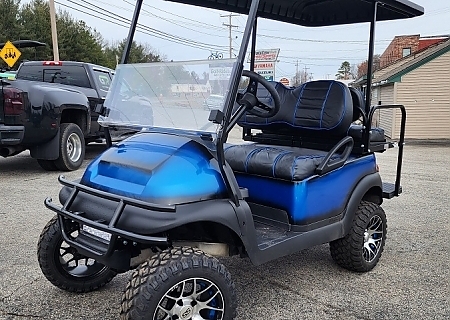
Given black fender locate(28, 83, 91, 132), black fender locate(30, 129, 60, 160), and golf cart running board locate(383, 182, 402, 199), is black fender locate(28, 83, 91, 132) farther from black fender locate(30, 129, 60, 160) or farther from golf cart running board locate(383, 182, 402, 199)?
golf cart running board locate(383, 182, 402, 199)

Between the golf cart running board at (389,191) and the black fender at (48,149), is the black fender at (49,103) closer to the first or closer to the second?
the black fender at (48,149)

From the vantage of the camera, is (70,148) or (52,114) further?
(70,148)

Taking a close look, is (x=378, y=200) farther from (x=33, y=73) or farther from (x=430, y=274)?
(x=33, y=73)

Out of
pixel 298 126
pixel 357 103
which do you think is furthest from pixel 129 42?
pixel 357 103

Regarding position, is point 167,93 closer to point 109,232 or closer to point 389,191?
point 109,232

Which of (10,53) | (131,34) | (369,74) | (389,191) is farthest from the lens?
(10,53)

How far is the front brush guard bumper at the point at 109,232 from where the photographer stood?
237 cm

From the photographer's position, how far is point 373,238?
12.8 ft

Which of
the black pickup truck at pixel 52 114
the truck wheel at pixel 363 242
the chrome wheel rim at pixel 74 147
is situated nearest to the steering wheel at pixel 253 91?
the truck wheel at pixel 363 242

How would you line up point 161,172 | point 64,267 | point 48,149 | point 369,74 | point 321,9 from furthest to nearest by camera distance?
point 48,149
point 321,9
point 369,74
point 64,267
point 161,172

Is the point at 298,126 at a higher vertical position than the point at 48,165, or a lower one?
higher

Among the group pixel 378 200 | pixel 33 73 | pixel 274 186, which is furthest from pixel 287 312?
pixel 33 73

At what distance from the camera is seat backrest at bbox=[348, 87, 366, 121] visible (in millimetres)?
3836

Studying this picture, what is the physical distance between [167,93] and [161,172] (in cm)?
65
